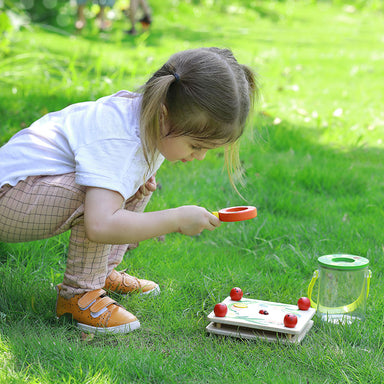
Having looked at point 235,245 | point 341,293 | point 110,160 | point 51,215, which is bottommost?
point 235,245

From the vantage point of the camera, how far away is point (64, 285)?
1989 millimetres

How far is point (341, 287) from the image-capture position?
2.18 m


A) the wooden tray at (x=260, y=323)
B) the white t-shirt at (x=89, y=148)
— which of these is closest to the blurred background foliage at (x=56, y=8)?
the white t-shirt at (x=89, y=148)

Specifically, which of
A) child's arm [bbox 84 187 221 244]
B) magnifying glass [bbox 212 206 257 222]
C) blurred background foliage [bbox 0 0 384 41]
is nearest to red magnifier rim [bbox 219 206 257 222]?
magnifying glass [bbox 212 206 257 222]

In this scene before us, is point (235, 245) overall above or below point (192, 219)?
below

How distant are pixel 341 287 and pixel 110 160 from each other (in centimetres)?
105

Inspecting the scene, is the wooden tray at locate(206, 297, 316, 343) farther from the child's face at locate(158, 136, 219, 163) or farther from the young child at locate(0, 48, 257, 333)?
the child's face at locate(158, 136, 219, 163)

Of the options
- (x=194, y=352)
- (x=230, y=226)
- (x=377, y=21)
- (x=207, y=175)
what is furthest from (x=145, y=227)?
(x=377, y=21)

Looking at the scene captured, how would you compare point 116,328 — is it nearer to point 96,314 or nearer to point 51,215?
point 96,314

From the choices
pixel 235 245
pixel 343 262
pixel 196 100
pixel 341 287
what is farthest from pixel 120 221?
pixel 235 245

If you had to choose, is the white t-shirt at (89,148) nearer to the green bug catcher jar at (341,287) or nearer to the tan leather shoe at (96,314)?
the tan leather shoe at (96,314)

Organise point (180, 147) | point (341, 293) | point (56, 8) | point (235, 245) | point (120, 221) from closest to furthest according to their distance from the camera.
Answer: point (120, 221)
point (180, 147)
point (341, 293)
point (235, 245)
point (56, 8)

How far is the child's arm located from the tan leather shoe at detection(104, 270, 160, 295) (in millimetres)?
512

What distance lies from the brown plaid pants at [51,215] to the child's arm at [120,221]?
143mm
